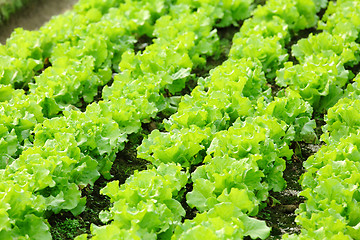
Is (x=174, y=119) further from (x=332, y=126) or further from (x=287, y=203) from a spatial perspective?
(x=332, y=126)

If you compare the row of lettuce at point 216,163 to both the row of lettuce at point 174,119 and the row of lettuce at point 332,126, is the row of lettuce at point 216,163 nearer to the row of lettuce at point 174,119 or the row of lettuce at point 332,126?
the row of lettuce at point 174,119

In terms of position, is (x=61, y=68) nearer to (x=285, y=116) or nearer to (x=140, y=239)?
(x=285, y=116)

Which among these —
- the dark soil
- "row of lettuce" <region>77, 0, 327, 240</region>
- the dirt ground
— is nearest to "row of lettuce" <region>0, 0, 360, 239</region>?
"row of lettuce" <region>77, 0, 327, 240</region>

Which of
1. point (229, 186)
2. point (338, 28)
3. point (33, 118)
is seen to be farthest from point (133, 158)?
point (338, 28)

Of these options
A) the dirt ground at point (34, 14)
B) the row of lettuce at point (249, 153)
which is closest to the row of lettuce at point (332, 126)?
the row of lettuce at point (249, 153)

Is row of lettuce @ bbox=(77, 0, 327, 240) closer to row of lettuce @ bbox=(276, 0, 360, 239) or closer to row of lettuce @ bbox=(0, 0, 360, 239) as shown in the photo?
row of lettuce @ bbox=(0, 0, 360, 239)

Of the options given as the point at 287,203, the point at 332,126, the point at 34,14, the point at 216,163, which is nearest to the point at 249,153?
the point at 216,163
